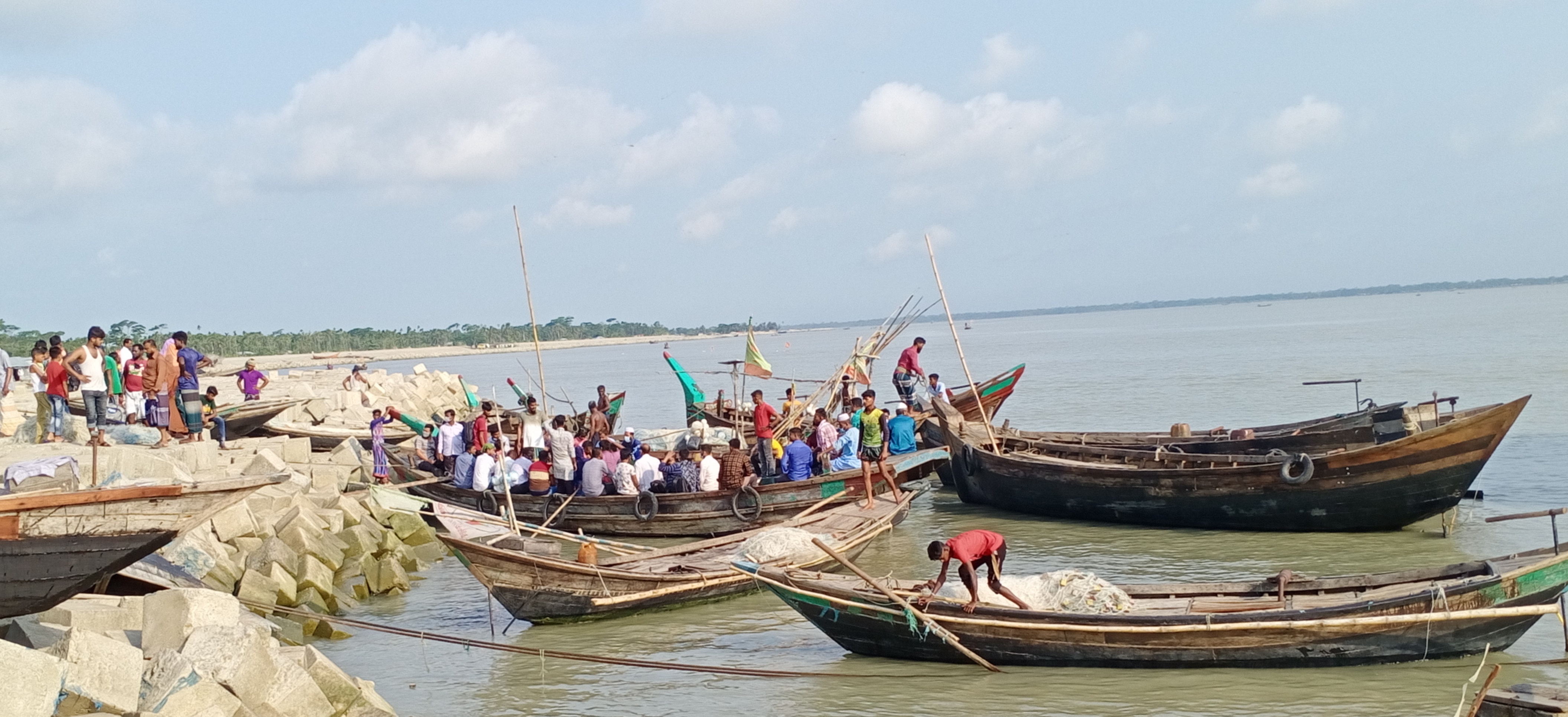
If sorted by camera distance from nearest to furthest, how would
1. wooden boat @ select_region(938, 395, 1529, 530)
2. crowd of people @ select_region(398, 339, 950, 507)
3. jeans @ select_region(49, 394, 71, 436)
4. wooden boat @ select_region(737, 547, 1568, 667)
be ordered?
wooden boat @ select_region(737, 547, 1568, 667), wooden boat @ select_region(938, 395, 1529, 530), crowd of people @ select_region(398, 339, 950, 507), jeans @ select_region(49, 394, 71, 436)

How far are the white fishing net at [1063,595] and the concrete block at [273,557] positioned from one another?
7.04m

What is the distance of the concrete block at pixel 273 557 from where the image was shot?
12383 mm

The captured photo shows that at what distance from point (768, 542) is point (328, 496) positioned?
22.1ft

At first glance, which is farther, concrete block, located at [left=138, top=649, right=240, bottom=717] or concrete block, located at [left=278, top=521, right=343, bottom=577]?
concrete block, located at [left=278, top=521, right=343, bottom=577]

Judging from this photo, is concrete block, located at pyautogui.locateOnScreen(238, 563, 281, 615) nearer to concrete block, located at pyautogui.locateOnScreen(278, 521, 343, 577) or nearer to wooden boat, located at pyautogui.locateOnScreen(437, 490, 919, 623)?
concrete block, located at pyautogui.locateOnScreen(278, 521, 343, 577)

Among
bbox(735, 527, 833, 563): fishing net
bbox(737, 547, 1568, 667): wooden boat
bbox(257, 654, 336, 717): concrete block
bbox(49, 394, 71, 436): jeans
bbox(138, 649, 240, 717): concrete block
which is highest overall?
bbox(49, 394, 71, 436): jeans

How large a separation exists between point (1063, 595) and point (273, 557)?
8.13m

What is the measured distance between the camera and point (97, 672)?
21.5 ft

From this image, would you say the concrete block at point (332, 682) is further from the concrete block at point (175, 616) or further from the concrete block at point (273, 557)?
the concrete block at point (273, 557)

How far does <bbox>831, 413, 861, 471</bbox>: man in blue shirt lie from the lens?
16.5 metres

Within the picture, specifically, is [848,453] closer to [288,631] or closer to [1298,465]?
[1298,465]

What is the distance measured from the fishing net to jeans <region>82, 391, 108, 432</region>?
32.3ft

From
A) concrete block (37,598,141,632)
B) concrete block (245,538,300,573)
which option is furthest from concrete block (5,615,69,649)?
concrete block (245,538,300,573)

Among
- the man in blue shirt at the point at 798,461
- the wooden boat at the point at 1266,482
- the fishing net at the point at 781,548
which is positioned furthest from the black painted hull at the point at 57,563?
the wooden boat at the point at 1266,482
